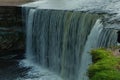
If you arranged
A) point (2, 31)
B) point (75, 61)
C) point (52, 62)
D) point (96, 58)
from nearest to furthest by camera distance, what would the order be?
point (96, 58), point (75, 61), point (52, 62), point (2, 31)

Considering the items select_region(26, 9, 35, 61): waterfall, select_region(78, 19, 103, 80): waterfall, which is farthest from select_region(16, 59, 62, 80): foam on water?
select_region(78, 19, 103, 80): waterfall

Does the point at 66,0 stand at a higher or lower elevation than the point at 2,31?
higher

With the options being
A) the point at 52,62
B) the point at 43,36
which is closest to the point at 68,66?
the point at 52,62

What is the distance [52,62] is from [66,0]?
13.4ft

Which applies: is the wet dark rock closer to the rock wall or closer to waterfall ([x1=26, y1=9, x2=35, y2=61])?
the rock wall

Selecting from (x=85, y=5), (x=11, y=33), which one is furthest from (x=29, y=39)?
(x=85, y=5)

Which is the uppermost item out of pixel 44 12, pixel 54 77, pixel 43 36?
pixel 44 12

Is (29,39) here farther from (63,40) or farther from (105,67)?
(105,67)

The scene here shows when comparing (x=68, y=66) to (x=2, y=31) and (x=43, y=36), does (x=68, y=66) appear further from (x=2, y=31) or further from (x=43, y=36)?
(x=2, y=31)

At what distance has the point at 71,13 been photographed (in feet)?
48.6

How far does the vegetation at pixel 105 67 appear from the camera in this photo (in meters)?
6.59

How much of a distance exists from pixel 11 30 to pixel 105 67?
1113 centimetres

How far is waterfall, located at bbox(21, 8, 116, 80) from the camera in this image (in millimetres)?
12875

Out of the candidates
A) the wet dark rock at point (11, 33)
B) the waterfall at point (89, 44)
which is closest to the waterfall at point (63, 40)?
the waterfall at point (89, 44)
